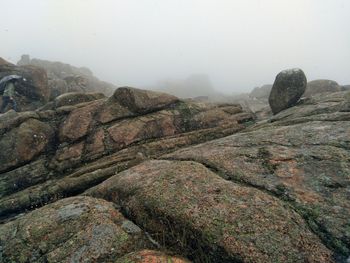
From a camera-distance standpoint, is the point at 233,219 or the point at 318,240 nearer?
the point at 318,240

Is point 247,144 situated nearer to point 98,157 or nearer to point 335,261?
point 335,261

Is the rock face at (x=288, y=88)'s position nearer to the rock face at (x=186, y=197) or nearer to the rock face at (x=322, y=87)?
the rock face at (x=186, y=197)

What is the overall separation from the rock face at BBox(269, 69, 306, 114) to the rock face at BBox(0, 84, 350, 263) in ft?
13.5

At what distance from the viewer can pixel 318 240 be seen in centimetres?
855

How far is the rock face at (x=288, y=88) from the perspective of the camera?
23.6 meters

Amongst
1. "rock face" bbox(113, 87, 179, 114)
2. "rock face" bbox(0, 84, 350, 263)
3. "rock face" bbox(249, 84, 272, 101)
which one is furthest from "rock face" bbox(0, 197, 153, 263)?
"rock face" bbox(249, 84, 272, 101)

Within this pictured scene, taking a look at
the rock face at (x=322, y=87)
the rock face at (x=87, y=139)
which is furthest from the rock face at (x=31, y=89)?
the rock face at (x=322, y=87)

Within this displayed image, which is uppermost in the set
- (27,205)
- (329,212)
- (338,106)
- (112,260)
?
(338,106)

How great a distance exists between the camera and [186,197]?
10391 millimetres

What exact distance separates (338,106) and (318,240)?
12.1 metres

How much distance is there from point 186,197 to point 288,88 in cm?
1718

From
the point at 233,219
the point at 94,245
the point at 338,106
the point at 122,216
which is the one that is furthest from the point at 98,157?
the point at 338,106

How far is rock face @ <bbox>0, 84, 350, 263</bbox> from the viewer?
8648mm

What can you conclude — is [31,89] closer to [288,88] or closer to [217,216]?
[288,88]
